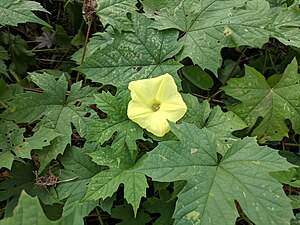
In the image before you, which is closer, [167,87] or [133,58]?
[167,87]

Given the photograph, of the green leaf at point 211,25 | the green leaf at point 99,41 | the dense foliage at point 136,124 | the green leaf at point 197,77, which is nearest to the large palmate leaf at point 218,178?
the dense foliage at point 136,124

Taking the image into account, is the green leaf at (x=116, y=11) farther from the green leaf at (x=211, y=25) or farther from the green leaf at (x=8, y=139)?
the green leaf at (x=8, y=139)

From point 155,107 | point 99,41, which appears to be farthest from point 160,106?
point 99,41

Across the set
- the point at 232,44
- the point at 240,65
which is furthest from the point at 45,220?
the point at 240,65

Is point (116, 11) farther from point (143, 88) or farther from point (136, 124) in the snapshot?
point (136, 124)

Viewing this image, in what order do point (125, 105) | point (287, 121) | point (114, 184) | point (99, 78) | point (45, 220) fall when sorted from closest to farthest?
point (45, 220) < point (114, 184) < point (125, 105) < point (99, 78) < point (287, 121)

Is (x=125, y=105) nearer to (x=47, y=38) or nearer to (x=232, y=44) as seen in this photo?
(x=232, y=44)

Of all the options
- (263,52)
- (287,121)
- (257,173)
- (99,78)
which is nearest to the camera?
(257,173)
